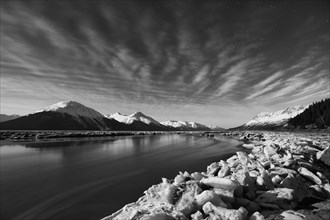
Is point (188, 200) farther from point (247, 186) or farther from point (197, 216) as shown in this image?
point (247, 186)

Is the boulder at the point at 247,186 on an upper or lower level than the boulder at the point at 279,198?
upper

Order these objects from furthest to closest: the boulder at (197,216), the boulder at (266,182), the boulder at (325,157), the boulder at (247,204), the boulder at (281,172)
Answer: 1. the boulder at (325,157)
2. the boulder at (281,172)
3. the boulder at (266,182)
4. the boulder at (247,204)
5. the boulder at (197,216)

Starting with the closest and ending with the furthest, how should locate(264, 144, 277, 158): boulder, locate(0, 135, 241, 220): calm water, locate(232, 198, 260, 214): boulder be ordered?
locate(232, 198, 260, 214): boulder
locate(0, 135, 241, 220): calm water
locate(264, 144, 277, 158): boulder

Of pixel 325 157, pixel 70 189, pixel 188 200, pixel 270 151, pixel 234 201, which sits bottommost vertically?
pixel 70 189

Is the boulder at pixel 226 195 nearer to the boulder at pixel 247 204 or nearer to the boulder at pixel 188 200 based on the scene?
the boulder at pixel 247 204

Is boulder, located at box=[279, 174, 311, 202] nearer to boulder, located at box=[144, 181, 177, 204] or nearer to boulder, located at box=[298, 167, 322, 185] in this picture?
boulder, located at box=[298, 167, 322, 185]

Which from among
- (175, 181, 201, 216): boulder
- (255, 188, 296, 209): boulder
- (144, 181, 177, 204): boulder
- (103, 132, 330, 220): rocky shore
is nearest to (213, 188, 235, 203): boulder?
(103, 132, 330, 220): rocky shore

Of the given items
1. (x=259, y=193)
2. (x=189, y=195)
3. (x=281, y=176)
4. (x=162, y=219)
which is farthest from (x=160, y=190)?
(x=281, y=176)

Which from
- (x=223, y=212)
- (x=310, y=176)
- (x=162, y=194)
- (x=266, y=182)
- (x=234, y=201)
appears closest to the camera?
(x=223, y=212)

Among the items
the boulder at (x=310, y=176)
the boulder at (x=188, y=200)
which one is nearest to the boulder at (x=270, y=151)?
the boulder at (x=310, y=176)

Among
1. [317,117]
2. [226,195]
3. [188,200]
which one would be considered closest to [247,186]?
[226,195]

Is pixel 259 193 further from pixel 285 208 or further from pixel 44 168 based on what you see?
pixel 44 168

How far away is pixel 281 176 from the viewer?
9.02 metres

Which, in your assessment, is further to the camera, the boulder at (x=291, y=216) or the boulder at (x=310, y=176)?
the boulder at (x=310, y=176)
